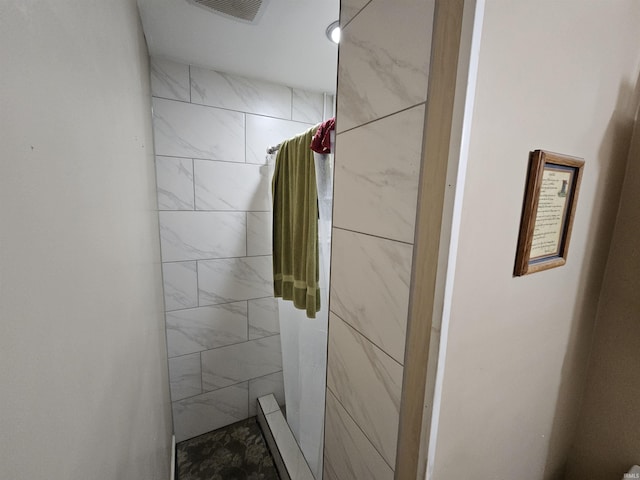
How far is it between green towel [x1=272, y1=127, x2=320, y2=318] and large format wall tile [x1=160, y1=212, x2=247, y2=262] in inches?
11.4

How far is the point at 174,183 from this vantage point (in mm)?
1321

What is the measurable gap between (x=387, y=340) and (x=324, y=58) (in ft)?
3.99

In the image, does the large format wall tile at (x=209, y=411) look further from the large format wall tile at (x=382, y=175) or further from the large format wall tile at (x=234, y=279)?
the large format wall tile at (x=382, y=175)

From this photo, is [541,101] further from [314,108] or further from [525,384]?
[314,108]

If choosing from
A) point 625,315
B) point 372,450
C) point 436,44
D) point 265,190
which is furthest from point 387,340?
point 265,190

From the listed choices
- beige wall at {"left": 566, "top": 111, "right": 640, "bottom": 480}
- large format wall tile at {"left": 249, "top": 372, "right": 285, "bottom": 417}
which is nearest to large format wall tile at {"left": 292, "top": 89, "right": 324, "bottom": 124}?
beige wall at {"left": 566, "top": 111, "right": 640, "bottom": 480}

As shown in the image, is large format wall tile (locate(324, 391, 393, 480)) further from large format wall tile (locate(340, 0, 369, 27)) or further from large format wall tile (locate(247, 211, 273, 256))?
large format wall tile (locate(340, 0, 369, 27))

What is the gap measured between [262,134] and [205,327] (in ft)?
3.73

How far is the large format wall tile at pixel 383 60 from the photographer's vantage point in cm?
47

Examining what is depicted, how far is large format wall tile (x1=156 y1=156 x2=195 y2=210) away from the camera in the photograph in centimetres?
130

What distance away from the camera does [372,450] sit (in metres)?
0.65

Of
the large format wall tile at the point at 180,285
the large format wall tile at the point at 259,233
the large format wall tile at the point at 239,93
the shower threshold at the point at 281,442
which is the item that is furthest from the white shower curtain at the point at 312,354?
the large format wall tile at the point at 239,93

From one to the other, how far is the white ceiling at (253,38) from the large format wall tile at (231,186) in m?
0.48

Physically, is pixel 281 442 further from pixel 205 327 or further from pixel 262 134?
pixel 262 134
